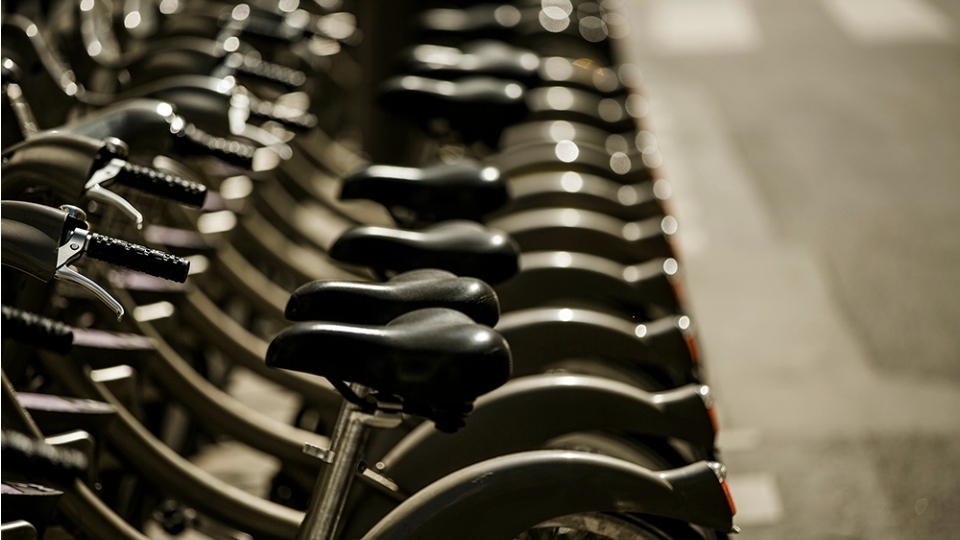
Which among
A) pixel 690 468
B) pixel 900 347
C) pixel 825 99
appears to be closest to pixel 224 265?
pixel 690 468

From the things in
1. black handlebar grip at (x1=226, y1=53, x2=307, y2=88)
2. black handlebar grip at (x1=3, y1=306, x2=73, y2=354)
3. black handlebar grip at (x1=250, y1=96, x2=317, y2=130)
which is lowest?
black handlebar grip at (x1=3, y1=306, x2=73, y2=354)

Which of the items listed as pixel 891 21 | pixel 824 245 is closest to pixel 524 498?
pixel 824 245

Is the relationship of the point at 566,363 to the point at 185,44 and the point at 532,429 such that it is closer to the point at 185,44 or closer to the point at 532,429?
the point at 532,429

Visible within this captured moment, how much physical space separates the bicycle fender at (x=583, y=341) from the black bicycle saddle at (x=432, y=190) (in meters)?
0.35

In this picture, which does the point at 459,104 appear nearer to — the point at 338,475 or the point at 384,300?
the point at 384,300

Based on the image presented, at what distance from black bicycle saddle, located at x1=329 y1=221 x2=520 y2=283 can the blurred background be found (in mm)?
1132

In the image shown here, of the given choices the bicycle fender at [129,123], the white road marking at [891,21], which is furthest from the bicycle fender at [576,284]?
the white road marking at [891,21]

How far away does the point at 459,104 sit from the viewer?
3.06 m

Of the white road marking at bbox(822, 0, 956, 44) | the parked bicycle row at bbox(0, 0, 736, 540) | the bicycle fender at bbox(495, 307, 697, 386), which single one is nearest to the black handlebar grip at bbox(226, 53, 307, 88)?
the parked bicycle row at bbox(0, 0, 736, 540)

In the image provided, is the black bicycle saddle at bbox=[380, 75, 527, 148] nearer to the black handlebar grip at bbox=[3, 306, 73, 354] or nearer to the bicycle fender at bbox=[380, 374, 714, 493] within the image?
the bicycle fender at bbox=[380, 374, 714, 493]

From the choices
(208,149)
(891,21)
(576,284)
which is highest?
(891,21)

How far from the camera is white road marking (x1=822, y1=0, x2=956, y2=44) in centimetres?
722

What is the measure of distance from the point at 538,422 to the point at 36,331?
85 cm

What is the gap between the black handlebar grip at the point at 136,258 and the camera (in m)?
1.24
